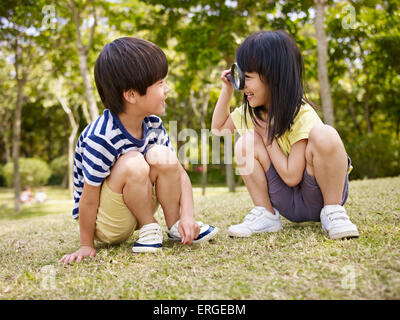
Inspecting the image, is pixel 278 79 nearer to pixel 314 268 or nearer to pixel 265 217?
pixel 265 217

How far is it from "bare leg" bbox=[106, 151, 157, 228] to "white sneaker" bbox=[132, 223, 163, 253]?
99 millimetres

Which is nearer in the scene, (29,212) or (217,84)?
(29,212)

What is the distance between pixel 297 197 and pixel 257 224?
0.29 meters

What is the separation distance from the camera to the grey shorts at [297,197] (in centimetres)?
226

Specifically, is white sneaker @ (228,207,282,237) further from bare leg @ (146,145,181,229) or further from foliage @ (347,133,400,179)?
foliage @ (347,133,400,179)

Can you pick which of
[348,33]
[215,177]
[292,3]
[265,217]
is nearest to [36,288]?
[265,217]

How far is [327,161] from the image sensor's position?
2096 mm

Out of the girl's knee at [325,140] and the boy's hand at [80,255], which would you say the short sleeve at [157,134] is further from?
the girl's knee at [325,140]

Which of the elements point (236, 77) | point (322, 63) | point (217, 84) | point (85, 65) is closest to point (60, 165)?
point (217, 84)

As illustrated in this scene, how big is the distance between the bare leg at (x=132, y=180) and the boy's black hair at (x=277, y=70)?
738 mm

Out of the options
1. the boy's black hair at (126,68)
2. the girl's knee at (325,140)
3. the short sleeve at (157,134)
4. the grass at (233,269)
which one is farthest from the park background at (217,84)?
the boy's black hair at (126,68)

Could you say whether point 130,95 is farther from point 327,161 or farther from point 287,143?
point 327,161

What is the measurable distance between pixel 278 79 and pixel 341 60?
29.7 ft
